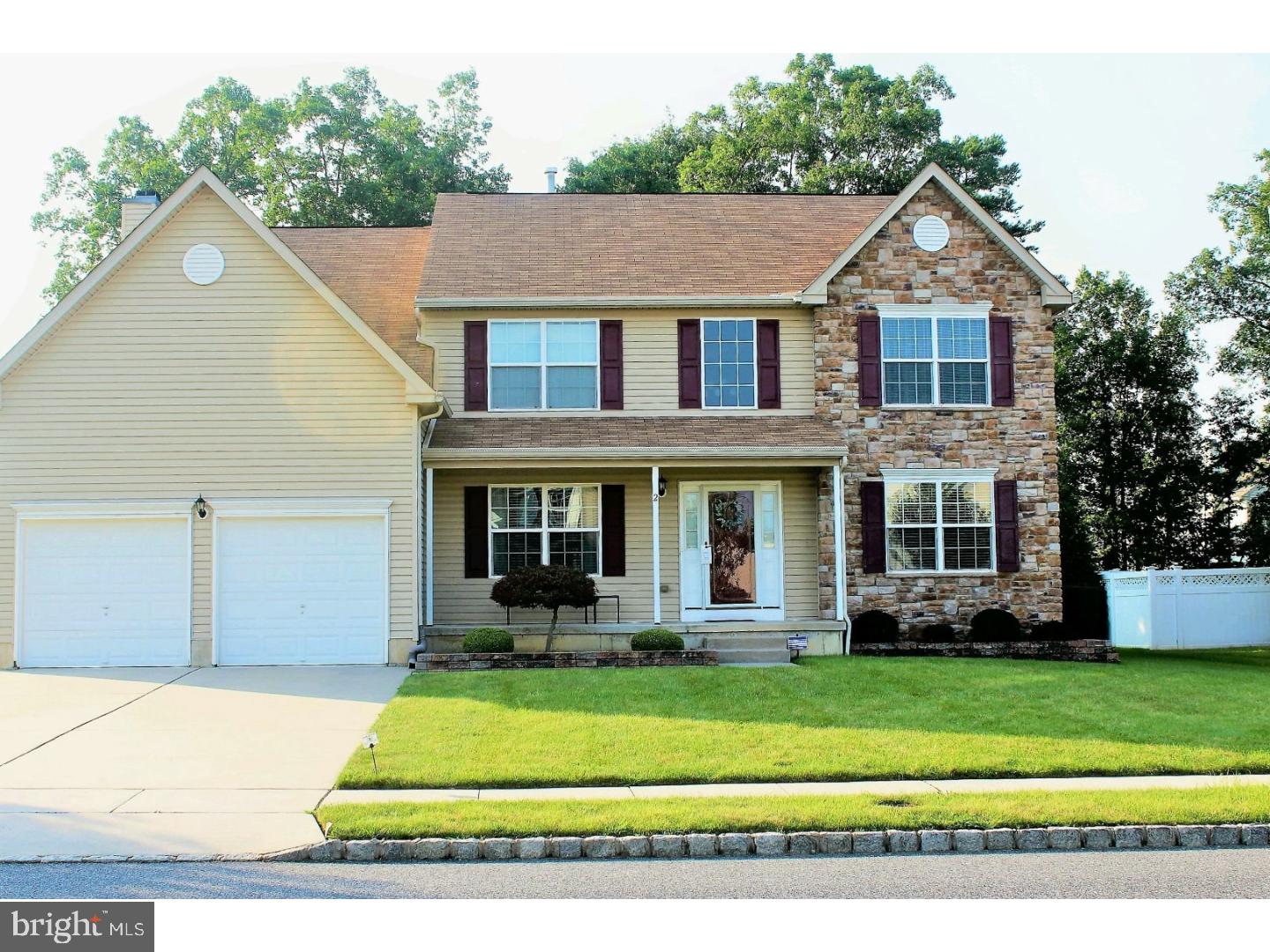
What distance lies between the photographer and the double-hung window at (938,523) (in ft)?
65.6

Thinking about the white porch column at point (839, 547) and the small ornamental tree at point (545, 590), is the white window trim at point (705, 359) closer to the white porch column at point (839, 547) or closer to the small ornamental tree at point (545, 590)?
the white porch column at point (839, 547)

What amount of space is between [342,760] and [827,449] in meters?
9.73

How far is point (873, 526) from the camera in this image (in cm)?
1986

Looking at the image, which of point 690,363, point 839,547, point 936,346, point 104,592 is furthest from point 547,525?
point 936,346

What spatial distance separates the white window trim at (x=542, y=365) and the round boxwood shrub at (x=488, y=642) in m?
4.30

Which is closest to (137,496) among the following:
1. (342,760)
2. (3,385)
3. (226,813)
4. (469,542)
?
(3,385)

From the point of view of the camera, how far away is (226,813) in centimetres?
913

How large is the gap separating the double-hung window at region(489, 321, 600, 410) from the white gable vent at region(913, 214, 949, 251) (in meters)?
5.37

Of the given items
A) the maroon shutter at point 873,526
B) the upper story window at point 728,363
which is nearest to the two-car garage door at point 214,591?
the upper story window at point 728,363

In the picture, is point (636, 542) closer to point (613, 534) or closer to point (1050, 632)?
point (613, 534)

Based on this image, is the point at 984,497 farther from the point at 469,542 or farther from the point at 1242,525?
the point at 1242,525

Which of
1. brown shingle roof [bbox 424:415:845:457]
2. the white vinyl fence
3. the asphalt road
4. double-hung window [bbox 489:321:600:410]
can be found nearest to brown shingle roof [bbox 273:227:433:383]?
double-hung window [bbox 489:321:600:410]

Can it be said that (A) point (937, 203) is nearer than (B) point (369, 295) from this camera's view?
Yes

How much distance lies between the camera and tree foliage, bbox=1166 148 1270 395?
27.1 metres
